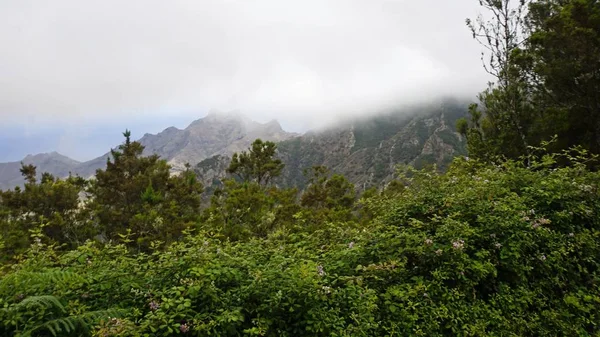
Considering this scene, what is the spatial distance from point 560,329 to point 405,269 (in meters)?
1.78

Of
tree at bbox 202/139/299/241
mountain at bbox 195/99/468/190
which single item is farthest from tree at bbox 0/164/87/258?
mountain at bbox 195/99/468/190

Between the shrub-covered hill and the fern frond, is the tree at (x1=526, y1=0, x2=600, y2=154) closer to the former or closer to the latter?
the shrub-covered hill

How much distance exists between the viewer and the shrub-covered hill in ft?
9.76

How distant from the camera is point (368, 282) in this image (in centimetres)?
386

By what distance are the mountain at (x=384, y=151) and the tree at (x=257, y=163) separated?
8198 centimetres

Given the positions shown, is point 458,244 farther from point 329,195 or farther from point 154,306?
point 329,195

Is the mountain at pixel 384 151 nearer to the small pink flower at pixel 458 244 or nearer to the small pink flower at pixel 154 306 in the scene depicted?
the small pink flower at pixel 458 244

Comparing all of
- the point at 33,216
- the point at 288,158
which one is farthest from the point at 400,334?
the point at 288,158

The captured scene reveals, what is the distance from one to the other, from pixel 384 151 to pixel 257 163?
427 ft

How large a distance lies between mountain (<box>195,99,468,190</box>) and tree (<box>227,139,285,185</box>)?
8198 cm

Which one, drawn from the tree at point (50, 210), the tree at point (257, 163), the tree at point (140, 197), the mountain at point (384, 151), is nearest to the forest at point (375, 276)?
the tree at point (140, 197)

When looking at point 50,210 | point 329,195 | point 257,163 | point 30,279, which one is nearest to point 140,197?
point 50,210

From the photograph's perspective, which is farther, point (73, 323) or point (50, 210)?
point (50, 210)

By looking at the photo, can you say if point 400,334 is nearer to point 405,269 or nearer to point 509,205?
point 405,269
